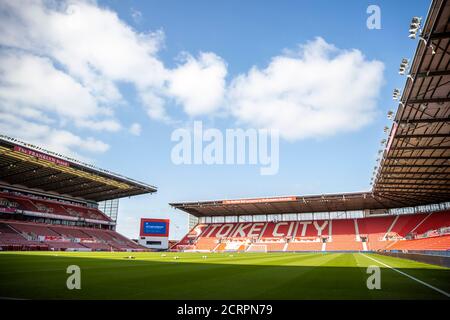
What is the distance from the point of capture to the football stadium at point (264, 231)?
9945mm

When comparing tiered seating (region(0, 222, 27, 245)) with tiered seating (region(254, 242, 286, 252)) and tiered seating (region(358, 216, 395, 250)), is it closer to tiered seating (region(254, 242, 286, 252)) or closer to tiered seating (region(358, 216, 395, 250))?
tiered seating (region(254, 242, 286, 252))

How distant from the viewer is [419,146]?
29609mm

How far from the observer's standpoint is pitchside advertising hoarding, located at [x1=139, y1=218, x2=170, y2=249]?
77.8 metres

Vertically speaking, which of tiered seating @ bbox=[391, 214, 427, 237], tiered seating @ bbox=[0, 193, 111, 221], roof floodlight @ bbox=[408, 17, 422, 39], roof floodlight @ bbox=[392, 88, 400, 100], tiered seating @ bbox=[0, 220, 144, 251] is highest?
roof floodlight @ bbox=[408, 17, 422, 39]

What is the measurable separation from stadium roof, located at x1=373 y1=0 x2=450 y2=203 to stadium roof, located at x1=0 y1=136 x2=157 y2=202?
45.6 meters

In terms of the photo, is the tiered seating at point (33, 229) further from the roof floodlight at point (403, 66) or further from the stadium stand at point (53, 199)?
the roof floodlight at point (403, 66)

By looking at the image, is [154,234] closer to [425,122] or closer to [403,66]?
[425,122]

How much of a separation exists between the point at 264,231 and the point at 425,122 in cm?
6045

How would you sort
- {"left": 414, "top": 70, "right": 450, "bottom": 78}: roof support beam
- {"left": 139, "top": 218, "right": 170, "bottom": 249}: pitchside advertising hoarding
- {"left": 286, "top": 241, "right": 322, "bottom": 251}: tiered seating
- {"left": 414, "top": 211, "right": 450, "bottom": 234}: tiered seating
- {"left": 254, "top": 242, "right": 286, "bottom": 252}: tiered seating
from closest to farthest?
1. {"left": 414, "top": 70, "right": 450, "bottom": 78}: roof support beam
2. {"left": 414, "top": 211, "right": 450, "bottom": 234}: tiered seating
3. {"left": 286, "top": 241, "right": 322, "bottom": 251}: tiered seating
4. {"left": 254, "top": 242, "right": 286, "bottom": 252}: tiered seating
5. {"left": 139, "top": 218, "right": 170, "bottom": 249}: pitchside advertising hoarding

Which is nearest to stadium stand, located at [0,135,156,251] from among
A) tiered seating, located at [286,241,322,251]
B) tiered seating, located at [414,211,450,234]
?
tiered seating, located at [286,241,322,251]
